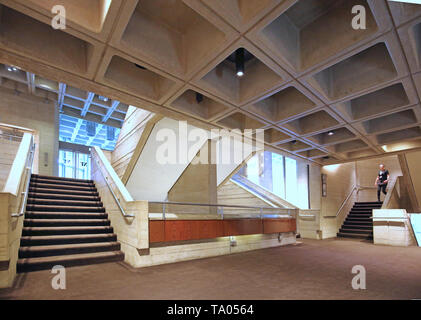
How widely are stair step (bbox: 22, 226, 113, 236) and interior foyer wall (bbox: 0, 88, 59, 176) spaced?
7224 millimetres

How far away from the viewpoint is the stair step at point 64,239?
471cm

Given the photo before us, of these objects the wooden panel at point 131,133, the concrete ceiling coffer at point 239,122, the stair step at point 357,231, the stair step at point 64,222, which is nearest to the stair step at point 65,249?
the stair step at point 64,222

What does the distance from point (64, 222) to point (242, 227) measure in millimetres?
4472

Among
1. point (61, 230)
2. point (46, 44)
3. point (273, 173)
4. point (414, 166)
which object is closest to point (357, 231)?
point (414, 166)

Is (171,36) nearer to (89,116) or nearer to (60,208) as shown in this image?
(60,208)

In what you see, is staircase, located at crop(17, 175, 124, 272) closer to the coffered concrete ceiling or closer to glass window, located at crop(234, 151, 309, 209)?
the coffered concrete ceiling

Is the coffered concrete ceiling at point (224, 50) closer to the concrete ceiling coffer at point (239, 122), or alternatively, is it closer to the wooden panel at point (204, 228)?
the concrete ceiling coffer at point (239, 122)

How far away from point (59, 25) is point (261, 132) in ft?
18.2

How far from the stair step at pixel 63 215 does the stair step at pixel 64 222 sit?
266mm

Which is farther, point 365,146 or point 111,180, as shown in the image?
point 365,146

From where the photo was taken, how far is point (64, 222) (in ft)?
18.2
